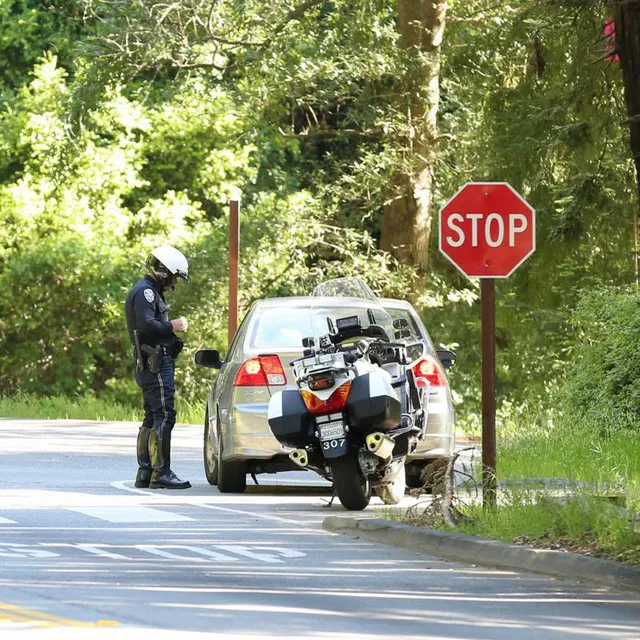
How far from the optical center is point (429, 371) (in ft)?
54.8

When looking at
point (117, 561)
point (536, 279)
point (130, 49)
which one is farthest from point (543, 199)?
point (117, 561)

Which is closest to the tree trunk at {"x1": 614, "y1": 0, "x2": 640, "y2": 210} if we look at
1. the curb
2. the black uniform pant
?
the curb

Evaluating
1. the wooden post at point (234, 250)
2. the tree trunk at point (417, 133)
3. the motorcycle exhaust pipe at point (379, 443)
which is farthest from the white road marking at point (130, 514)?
the tree trunk at point (417, 133)

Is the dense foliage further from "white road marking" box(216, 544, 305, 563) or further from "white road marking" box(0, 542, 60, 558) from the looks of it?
"white road marking" box(0, 542, 60, 558)

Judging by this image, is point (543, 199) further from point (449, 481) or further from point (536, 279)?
point (449, 481)

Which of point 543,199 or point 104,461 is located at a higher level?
point 543,199

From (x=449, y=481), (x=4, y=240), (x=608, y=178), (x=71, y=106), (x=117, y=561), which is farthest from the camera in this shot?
(x=4, y=240)

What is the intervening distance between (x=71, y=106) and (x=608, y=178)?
12383 mm

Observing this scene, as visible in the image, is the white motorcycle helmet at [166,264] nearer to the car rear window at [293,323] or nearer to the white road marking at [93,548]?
A: the car rear window at [293,323]

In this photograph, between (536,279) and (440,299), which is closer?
(536,279)

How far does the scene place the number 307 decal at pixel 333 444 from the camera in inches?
587

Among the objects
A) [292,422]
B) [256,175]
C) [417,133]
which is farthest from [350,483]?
[256,175]

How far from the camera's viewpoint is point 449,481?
13992mm

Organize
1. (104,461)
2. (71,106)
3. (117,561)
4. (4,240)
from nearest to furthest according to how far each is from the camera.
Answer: (117,561)
(104,461)
(71,106)
(4,240)
